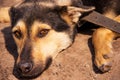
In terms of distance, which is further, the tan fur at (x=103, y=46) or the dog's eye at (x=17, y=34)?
the dog's eye at (x=17, y=34)

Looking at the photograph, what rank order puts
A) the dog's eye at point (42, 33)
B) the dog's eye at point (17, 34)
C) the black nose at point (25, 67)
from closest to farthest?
the black nose at point (25, 67), the dog's eye at point (42, 33), the dog's eye at point (17, 34)

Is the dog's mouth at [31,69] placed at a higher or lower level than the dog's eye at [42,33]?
lower

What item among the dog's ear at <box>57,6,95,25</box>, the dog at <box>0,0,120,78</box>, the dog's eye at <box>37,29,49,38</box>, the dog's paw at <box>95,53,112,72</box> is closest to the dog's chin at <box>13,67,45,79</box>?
the dog at <box>0,0,120,78</box>

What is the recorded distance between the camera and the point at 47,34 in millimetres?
3879

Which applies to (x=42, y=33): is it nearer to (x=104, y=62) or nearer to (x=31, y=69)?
(x=31, y=69)

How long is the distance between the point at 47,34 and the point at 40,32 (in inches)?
3.6

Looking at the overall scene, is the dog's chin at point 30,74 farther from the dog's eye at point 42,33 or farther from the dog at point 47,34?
the dog's eye at point 42,33

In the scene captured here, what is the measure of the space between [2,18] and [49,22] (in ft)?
5.38

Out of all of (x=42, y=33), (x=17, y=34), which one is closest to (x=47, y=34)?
(x=42, y=33)

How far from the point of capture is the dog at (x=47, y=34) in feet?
11.9

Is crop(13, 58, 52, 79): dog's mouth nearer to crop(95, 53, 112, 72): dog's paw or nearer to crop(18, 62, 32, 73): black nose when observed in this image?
crop(18, 62, 32, 73): black nose

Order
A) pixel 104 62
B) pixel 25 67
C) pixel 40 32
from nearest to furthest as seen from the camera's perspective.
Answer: pixel 25 67 → pixel 104 62 → pixel 40 32

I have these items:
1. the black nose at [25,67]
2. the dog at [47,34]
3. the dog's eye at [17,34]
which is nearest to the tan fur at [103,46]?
the dog at [47,34]

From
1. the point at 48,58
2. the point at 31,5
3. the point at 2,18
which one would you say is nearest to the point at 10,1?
the point at 2,18
